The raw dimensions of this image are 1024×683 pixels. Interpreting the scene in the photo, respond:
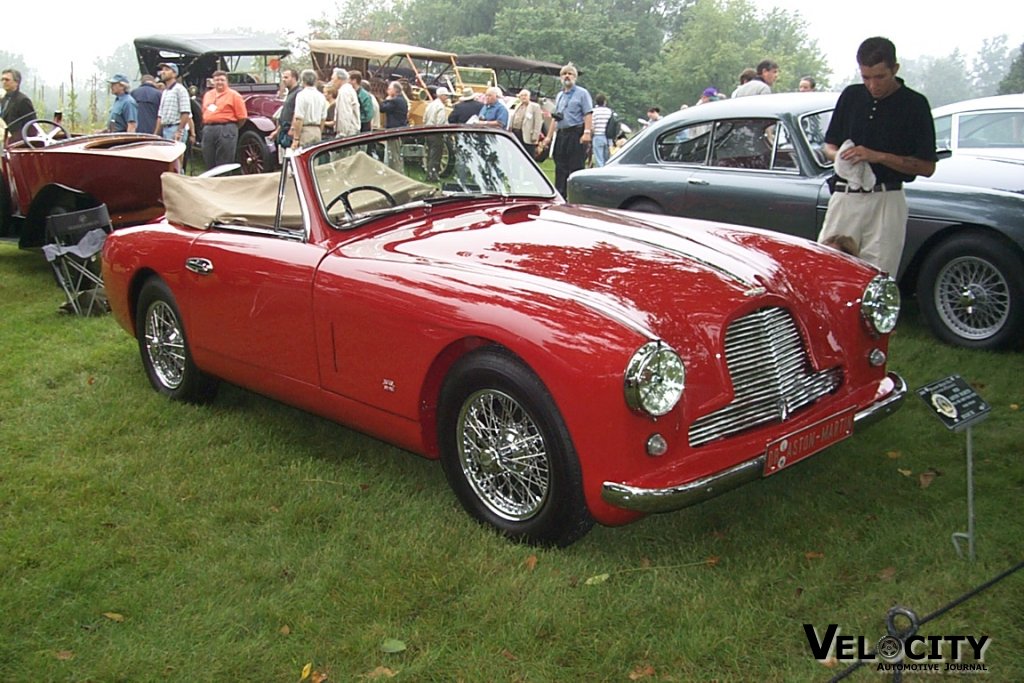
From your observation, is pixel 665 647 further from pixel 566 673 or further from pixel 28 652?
pixel 28 652

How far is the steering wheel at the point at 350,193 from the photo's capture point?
4762 millimetres

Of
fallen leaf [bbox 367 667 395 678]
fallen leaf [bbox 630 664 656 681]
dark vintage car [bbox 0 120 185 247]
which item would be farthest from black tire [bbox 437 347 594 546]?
dark vintage car [bbox 0 120 185 247]

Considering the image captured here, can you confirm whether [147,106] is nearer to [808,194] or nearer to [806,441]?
[808,194]

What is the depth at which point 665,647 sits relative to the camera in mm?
3148

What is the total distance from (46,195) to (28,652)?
21.2ft

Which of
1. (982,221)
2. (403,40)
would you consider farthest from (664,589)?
(403,40)

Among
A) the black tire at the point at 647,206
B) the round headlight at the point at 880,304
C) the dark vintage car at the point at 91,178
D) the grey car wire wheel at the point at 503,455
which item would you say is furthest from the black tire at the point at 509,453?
the dark vintage car at the point at 91,178

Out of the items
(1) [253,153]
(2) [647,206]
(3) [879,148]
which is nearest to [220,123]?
(1) [253,153]

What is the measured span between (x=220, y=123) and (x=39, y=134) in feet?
12.6

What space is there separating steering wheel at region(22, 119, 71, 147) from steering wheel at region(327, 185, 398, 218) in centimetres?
616

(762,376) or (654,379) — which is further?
(762,376)

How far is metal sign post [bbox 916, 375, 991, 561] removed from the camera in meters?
3.45

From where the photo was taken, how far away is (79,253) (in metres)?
7.79

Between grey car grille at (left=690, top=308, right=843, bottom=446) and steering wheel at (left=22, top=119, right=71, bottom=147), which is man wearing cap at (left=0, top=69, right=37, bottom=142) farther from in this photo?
grey car grille at (left=690, top=308, right=843, bottom=446)
